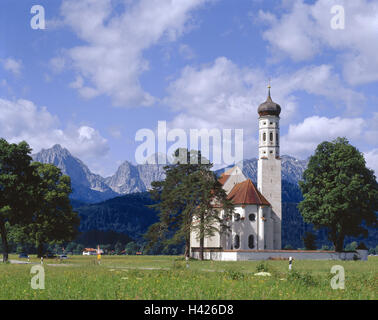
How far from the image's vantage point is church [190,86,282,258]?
66625mm

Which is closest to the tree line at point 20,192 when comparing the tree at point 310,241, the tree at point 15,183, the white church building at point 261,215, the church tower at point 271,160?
the tree at point 15,183

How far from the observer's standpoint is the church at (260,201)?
2623 inches

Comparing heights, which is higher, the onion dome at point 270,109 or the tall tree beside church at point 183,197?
the onion dome at point 270,109

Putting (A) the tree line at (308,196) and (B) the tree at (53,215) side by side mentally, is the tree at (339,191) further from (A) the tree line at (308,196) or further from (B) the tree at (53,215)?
(B) the tree at (53,215)

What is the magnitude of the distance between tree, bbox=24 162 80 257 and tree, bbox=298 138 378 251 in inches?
1099

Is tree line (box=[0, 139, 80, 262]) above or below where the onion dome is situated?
below

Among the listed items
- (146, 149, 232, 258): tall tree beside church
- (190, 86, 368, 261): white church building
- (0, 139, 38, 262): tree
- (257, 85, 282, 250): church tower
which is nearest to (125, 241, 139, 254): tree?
(190, 86, 368, 261): white church building

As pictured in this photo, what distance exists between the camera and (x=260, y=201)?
2650 inches

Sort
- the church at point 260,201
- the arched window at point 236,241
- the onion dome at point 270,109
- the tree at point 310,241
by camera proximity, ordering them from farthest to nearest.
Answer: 1. the onion dome at point 270,109
2. the arched window at point 236,241
3. the church at point 260,201
4. the tree at point 310,241

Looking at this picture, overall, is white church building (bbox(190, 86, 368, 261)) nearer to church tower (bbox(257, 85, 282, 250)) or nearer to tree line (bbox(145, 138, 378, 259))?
church tower (bbox(257, 85, 282, 250))

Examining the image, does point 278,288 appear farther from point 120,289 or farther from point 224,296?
point 120,289

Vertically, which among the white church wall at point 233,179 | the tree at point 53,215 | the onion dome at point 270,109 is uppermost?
the onion dome at point 270,109

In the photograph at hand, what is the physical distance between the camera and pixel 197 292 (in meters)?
15.4

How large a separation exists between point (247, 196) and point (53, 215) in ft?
82.2
